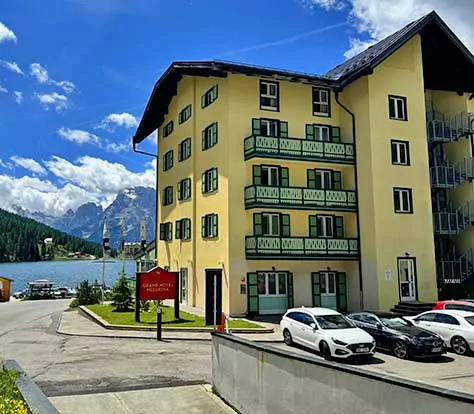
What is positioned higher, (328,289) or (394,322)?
(328,289)

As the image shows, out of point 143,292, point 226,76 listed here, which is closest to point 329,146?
point 226,76

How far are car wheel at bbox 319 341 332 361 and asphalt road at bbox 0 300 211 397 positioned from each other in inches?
149

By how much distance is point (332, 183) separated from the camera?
31047 millimetres

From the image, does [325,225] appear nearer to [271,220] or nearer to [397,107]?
[271,220]

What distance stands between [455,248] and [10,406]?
3131 centimetres

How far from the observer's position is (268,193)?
92.1ft

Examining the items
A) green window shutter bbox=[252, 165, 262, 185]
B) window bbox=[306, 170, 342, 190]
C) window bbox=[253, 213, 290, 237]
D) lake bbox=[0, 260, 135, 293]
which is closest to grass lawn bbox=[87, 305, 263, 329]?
window bbox=[253, 213, 290, 237]

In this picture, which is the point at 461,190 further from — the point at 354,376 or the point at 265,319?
the point at 354,376

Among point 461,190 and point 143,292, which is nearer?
point 143,292

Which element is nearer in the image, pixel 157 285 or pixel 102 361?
pixel 102 361

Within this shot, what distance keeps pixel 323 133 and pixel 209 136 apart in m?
6.99

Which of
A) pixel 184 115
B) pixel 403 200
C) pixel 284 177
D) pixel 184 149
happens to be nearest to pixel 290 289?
pixel 284 177

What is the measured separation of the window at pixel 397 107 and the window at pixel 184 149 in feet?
42.3

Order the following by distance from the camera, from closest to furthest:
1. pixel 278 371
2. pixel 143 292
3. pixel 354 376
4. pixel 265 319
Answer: pixel 354 376, pixel 278 371, pixel 143 292, pixel 265 319
